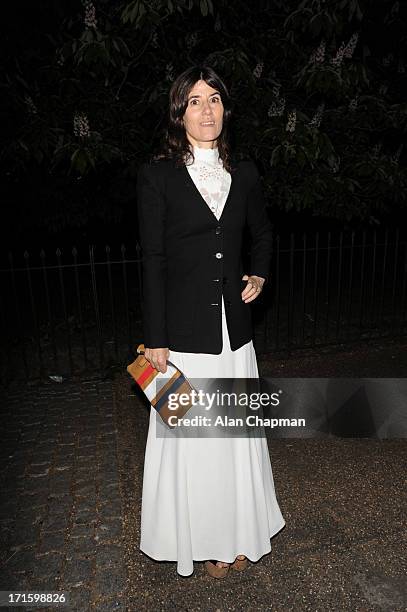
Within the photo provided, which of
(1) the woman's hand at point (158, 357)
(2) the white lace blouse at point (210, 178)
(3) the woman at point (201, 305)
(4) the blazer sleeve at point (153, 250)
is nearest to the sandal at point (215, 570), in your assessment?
(3) the woman at point (201, 305)

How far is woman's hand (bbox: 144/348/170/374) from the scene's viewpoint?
263 cm

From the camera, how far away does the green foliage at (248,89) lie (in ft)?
18.4

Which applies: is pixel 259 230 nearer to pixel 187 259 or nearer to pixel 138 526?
pixel 187 259

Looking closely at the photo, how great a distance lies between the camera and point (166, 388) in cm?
266

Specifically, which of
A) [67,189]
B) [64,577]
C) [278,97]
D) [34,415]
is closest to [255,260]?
[64,577]

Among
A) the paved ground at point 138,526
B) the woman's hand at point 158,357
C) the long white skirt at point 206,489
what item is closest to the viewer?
the woman's hand at point 158,357

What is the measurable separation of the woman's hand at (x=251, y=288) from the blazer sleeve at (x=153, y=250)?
0.47m

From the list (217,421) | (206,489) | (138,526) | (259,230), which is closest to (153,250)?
(259,230)

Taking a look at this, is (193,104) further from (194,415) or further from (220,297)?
(194,415)

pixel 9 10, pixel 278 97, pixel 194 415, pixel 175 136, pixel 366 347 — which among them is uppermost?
pixel 9 10

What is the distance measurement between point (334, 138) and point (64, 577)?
621 cm

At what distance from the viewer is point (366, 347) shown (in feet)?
24.9

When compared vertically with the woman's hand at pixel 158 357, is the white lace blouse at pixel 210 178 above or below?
above

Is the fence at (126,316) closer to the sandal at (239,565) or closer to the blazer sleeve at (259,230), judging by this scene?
the blazer sleeve at (259,230)
